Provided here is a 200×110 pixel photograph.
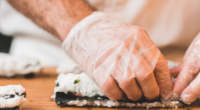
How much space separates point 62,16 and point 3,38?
0.70m

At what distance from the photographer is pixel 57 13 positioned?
3.88 feet

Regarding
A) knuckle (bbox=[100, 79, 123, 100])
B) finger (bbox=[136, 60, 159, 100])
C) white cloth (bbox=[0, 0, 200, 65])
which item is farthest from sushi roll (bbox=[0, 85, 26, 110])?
white cloth (bbox=[0, 0, 200, 65])

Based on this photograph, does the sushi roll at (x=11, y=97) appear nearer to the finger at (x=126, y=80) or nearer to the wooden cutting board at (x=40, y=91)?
the wooden cutting board at (x=40, y=91)

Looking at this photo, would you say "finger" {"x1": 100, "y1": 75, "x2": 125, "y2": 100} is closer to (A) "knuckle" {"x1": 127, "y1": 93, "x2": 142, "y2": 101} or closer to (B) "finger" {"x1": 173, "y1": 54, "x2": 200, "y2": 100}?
(A) "knuckle" {"x1": 127, "y1": 93, "x2": 142, "y2": 101}

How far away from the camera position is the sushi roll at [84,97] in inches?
33.5

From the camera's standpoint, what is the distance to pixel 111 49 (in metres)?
0.84

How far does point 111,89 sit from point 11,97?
32 centimetres

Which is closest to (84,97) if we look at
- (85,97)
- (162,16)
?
(85,97)

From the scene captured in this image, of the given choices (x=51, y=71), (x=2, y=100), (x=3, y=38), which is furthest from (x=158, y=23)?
(x=3, y=38)

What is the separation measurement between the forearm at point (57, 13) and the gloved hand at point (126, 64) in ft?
0.75

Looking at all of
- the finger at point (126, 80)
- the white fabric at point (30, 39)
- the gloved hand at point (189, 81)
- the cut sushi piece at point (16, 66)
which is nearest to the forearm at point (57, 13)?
the white fabric at point (30, 39)

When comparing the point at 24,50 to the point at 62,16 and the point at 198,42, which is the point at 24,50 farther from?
the point at 198,42

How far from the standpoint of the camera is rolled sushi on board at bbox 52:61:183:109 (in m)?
0.85

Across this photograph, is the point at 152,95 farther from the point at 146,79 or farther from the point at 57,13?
the point at 57,13
